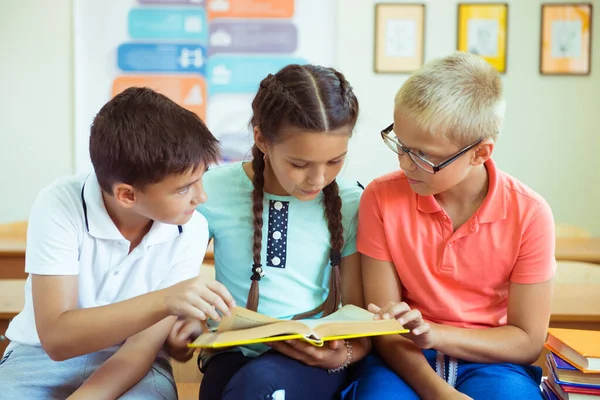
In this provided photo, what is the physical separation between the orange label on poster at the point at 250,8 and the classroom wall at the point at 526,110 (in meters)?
0.26

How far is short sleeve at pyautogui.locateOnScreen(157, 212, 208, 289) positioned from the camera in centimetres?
137

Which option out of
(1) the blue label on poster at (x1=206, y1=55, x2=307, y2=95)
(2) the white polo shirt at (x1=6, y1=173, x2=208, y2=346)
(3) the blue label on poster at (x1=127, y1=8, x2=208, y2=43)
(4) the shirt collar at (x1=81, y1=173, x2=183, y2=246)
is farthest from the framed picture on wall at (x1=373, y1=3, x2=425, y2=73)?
(4) the shirt collar at (x1=81, y1=173, x2=183, y2=246)

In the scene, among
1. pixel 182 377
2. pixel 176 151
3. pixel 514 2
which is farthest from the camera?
pixel 514 2

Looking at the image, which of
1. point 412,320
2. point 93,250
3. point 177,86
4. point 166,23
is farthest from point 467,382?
point 166,23

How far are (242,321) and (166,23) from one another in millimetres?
2123

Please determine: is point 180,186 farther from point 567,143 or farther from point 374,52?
point 567,143

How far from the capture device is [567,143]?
297 centimetres

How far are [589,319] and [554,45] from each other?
1.41 metres

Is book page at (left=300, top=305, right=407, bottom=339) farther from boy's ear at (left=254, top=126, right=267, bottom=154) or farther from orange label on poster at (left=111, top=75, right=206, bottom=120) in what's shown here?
orange label on poster at (left=111, top=75, right=206, bottom=120)

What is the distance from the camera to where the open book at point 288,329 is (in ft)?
3.46

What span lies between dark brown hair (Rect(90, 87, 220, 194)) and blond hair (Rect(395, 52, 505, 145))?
0.43 metres

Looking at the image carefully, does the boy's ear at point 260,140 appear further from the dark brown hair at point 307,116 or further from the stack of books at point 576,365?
the stack of books at point 576,365

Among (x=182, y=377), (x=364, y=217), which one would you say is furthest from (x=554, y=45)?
(x=182, y=377)

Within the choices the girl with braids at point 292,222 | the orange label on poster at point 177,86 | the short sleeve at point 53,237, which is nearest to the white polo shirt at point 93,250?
the short sleeve at point 53,237
